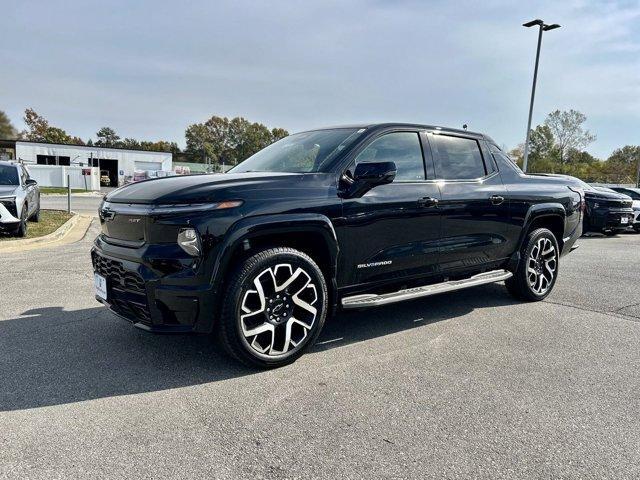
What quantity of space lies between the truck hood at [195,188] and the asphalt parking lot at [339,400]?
1.21 m

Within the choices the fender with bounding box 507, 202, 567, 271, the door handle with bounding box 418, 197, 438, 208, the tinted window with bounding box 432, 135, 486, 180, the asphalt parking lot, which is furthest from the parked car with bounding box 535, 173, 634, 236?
the door handle with bounding box 418, 197, 438, 208

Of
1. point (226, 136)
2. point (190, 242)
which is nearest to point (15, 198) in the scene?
point (190, 242)

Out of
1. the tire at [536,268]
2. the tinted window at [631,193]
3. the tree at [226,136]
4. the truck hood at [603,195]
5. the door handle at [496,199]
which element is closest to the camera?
the door handle at [496,199]

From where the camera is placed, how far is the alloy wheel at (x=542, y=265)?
5.55 metres

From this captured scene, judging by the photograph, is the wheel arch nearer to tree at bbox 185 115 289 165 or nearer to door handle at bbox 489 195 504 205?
door handle at bbox 489 195 504 205

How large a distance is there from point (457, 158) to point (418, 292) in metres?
1.46

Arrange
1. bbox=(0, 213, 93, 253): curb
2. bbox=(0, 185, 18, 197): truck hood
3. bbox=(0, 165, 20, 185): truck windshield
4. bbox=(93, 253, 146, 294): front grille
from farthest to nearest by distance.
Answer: bbox=(0, 165, 20, 185): truck windshield, bbox=(0, 185, 18, 197): truck hood, bbox=(0, 213, 93, 253): curb, bbox=(93, 253, 146, 294): front grille

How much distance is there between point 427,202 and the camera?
14.0 ft

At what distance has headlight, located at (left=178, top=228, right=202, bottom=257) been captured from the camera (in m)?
3.15

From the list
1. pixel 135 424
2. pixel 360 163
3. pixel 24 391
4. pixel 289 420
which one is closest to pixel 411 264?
pixel 360 163

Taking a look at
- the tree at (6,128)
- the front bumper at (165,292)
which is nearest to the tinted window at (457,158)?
the front bumper at (165,292)

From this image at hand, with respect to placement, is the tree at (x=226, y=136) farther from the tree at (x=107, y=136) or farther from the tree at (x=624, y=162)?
the tree at (x=624, y=162)

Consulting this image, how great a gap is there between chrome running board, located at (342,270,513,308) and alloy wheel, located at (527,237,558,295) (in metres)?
0.45

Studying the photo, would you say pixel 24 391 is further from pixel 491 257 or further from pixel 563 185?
pixel 563 185
